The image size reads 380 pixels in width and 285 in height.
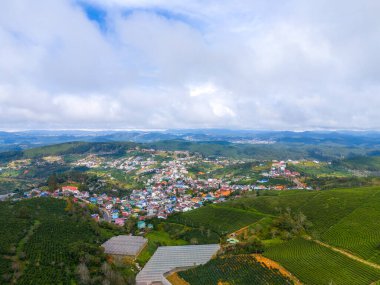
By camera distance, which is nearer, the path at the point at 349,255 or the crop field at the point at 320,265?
the crop field at the point at 320,265

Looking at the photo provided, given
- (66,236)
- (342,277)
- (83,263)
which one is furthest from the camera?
(66,236)

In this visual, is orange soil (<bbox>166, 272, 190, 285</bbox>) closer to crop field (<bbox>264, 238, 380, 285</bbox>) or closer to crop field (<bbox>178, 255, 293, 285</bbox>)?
crop field (<bbox>178, 255, 293, 285</bbox>)

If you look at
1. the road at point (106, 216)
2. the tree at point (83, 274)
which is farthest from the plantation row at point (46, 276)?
the road at point (106, 216)

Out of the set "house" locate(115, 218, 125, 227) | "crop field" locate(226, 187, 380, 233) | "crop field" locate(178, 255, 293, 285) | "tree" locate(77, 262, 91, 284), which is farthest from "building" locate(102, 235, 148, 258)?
"crop field" locate(226, 187, 380, 233)

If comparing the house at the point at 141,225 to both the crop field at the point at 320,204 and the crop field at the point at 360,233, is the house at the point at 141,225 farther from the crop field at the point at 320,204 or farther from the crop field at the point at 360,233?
the crop field at the point at 360,233

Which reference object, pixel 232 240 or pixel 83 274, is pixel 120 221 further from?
pixel 83 274

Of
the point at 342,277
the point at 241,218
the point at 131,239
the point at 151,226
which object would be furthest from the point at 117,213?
the point at 342,277

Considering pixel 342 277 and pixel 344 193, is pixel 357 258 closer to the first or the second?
pixel 342 277
